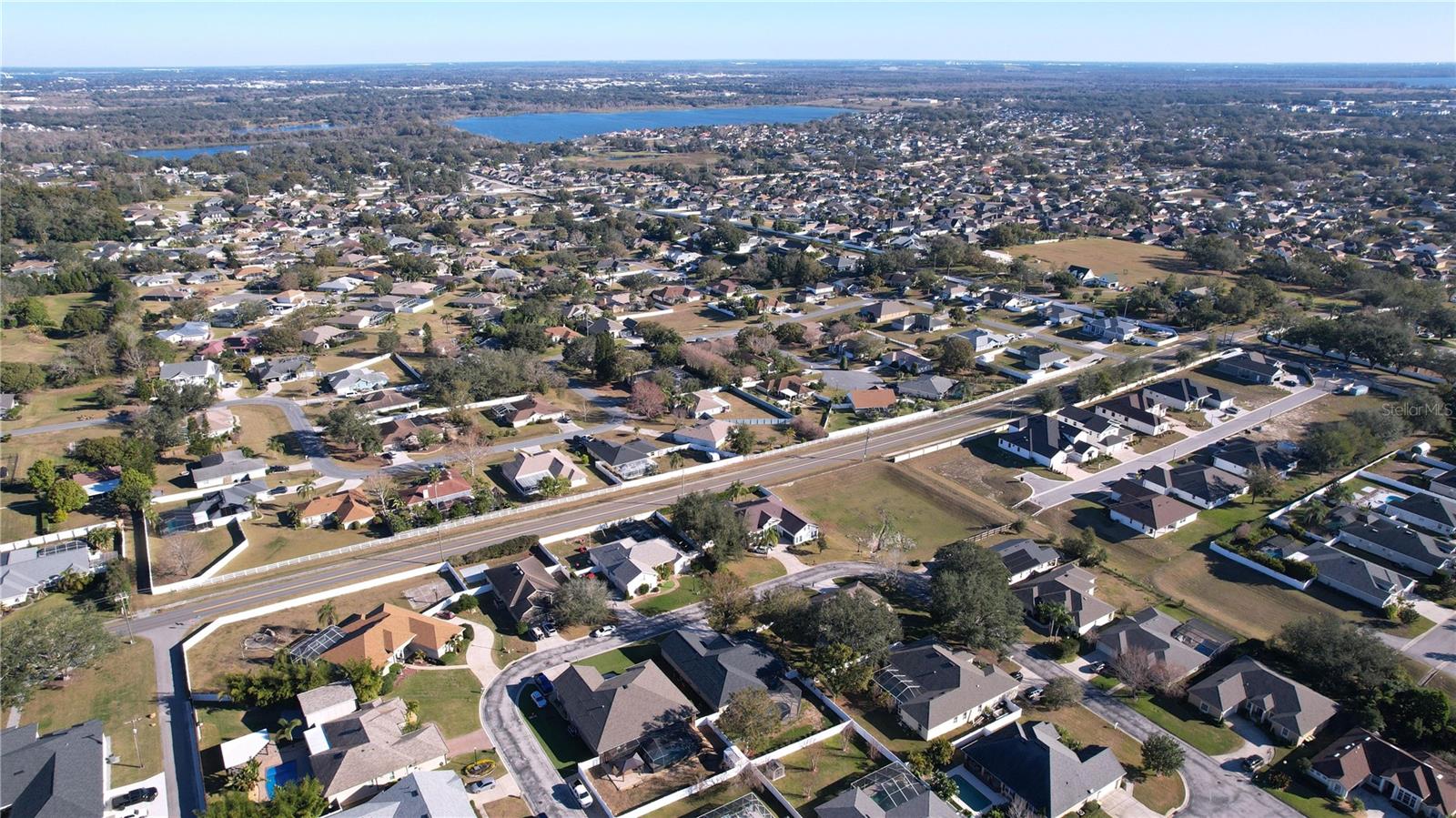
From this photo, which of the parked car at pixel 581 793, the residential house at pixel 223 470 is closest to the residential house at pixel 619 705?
the parked car at pixel 581 793

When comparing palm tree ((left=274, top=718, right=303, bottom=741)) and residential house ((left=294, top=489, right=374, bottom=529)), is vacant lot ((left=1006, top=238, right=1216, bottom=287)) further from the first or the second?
palm tree ((left=274, top=718, right=303, bottom=741))

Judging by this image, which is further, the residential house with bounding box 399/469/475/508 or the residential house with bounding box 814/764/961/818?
the residential house with bounding box 399/469/475/508

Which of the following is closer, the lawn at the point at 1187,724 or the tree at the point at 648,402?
the lawn at the point at 1187,724

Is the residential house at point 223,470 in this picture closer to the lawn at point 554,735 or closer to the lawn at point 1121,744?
the lawn at point 554,735

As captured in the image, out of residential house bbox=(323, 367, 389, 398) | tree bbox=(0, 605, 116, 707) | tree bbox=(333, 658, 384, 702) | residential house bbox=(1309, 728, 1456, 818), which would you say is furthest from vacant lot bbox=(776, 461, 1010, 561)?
residential house bbox=(323, 367, 389, 398)

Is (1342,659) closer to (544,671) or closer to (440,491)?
(544,671)

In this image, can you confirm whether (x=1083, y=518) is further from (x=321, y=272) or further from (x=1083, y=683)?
(x=321, y=272)
